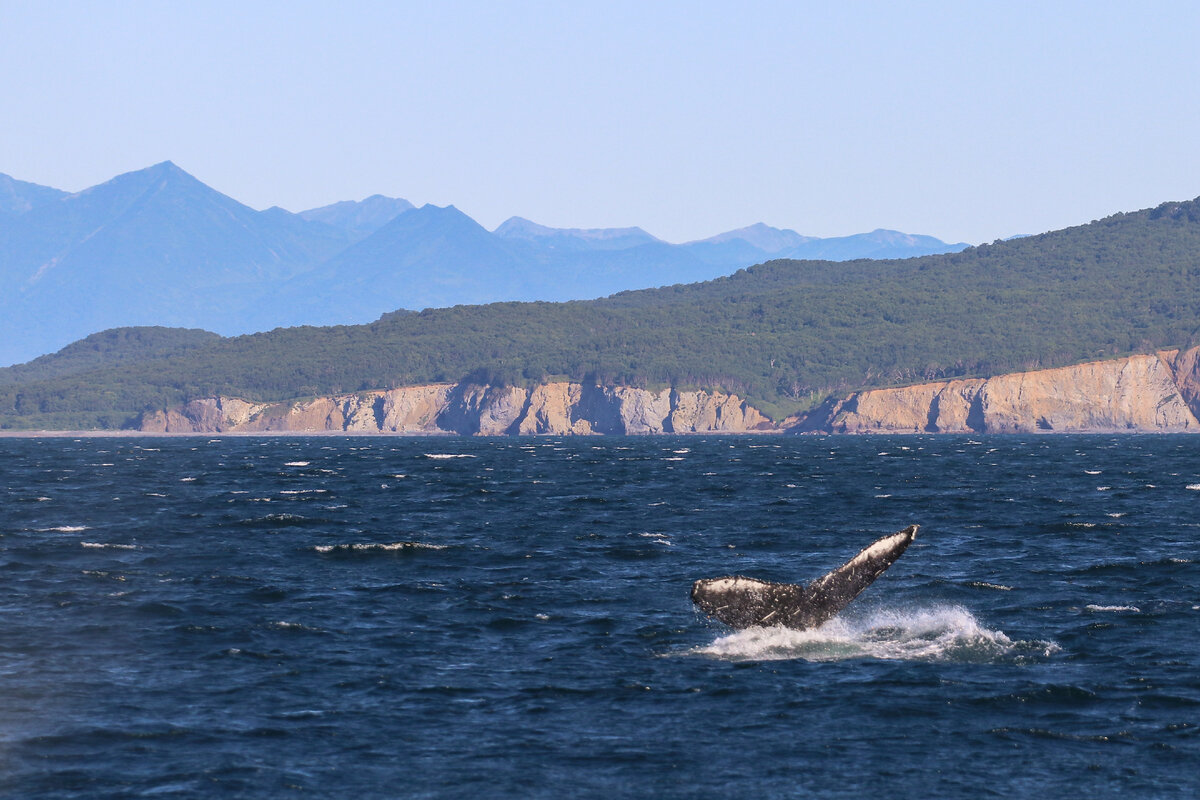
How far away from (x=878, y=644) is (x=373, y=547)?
71.6 feet

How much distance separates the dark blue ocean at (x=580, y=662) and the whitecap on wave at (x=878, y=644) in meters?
0.10

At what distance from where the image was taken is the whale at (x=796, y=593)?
1043 inches

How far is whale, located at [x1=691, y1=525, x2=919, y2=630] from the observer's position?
2650 cm

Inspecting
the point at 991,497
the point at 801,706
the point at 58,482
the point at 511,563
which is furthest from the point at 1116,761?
the point at 58,482

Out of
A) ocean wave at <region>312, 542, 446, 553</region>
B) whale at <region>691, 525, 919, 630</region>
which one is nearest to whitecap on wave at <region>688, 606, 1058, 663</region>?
whale at <region>691, 525, 919, 630</region>

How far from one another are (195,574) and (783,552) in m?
18.6

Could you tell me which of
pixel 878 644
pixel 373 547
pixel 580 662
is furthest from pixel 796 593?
pixel 373 547

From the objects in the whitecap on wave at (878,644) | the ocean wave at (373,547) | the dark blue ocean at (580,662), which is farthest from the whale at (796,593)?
the ocean wave at (373,547)

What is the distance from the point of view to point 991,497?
236 ft

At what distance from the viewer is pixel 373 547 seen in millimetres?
47000

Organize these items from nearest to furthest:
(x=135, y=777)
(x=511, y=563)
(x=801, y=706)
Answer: (x=135, y=777)
(x=801, y=706)
(x=511, y=563)

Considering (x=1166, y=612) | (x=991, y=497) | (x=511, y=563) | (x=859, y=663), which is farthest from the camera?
(x=991, y=497)

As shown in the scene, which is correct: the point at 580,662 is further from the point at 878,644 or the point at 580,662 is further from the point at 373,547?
the point at 373,547

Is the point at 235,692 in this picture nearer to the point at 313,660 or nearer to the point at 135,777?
the point at 313,660
